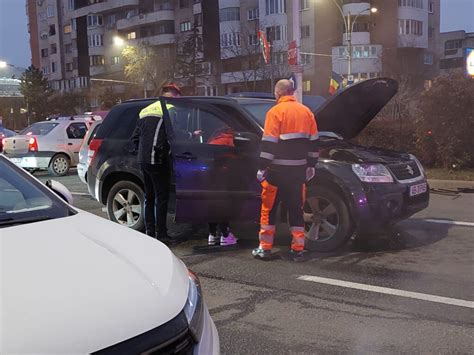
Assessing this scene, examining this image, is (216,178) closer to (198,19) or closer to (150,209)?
(150,209)

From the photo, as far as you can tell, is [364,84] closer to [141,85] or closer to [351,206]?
[351,206]

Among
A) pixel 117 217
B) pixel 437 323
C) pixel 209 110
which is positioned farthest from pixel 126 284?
pixel 117 217

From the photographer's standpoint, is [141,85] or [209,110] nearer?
[209,110]

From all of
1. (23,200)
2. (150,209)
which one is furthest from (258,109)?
(23,200)

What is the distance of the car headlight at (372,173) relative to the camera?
578 cm

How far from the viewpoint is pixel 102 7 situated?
248 feet

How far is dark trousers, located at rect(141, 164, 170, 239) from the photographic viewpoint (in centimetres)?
632

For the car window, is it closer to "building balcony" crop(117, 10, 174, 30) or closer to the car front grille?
the car front grille

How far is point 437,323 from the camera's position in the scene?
3945mm

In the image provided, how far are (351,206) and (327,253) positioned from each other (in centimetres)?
61

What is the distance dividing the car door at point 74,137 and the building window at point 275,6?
4007cm

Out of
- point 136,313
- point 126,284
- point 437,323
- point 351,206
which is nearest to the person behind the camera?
point 136,313

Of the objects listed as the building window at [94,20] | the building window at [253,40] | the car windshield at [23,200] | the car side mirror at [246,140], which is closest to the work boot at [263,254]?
the car side mirror at [246,140]

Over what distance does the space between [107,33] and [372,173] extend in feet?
251
